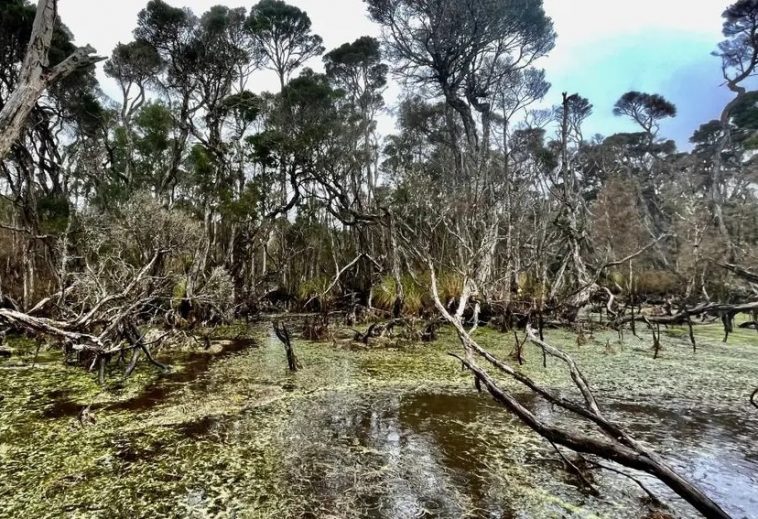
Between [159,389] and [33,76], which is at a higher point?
[33,76]

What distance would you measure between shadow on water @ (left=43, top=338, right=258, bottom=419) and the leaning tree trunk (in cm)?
247

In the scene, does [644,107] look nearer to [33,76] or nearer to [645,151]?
[645,151]

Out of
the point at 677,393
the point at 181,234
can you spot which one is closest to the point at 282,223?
the point at 181,234

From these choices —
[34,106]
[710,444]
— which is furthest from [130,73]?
[710,444]

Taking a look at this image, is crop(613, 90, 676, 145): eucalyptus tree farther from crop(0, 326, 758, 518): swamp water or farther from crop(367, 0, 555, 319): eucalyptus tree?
crop(0, 326, 758, 518): swamp water

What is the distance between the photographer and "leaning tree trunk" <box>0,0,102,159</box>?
3.66m

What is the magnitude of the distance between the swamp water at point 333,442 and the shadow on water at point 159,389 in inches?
1.4

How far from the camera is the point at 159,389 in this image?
4.98 meters

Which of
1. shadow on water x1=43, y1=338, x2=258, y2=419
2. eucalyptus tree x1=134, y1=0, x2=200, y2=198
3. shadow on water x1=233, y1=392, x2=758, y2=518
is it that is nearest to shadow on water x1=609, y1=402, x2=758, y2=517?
shadow on water x1=233, y1=392, x2=758, y2=518

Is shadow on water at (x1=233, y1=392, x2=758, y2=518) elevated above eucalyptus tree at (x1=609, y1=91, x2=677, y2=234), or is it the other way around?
eucalyptus tree at (x1=609, y1=91, x2=677, y2=234)

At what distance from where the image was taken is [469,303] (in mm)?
10719

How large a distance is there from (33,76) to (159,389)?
350 cm

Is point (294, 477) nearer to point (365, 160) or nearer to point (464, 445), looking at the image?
point (464, 445)

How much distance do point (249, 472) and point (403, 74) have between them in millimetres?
14413
